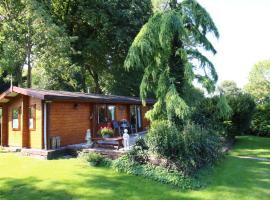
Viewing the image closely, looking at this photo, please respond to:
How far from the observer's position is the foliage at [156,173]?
9.21m

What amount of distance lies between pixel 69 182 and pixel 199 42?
26.2ft

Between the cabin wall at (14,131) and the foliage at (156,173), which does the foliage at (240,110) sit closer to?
the foliage at (156,173)

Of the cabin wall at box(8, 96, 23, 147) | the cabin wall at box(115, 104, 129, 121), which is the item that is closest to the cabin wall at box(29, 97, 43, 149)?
the cabin wall at box(8, 96, 23, 147)

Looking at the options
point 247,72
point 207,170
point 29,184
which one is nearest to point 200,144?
point 207,170

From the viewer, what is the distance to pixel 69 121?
15133 millimetres

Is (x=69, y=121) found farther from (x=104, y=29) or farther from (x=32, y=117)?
(x=104, y=29)

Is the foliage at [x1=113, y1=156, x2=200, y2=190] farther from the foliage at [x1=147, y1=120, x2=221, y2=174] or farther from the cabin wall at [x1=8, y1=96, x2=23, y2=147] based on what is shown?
the cabin wall at [x1=8, y1=96, x2=23, y2=147]

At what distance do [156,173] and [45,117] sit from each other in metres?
6.26

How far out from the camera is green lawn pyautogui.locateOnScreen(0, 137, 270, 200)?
824cm

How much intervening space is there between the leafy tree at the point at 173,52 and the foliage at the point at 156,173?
2.53 meters

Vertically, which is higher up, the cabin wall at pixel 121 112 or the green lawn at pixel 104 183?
the cabin wall at pixel 121 112

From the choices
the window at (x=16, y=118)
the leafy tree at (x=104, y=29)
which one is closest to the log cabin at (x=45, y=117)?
the window at (x=16, y=118)

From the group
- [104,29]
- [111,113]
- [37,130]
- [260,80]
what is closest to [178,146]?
[37,130]

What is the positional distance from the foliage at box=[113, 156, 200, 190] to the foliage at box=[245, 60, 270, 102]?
5386cm
